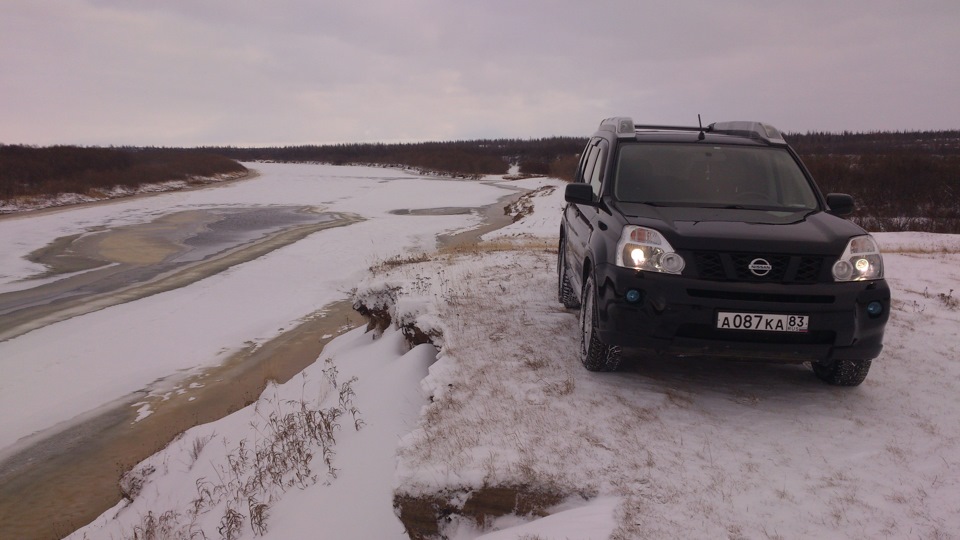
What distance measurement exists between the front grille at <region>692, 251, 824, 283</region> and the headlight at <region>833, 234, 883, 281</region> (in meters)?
0.16

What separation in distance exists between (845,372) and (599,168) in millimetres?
2769

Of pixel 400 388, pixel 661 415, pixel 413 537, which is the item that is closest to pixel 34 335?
pixel 400 388

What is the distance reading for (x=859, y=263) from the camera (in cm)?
436

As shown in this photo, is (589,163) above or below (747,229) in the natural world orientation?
above

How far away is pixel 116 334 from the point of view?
12461 millimetres

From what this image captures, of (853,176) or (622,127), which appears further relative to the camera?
(853,176)

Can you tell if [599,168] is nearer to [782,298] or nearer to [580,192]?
[580,192]

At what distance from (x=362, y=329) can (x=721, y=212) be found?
7499 millimetres

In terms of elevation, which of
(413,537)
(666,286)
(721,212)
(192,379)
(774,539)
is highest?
(721,212)

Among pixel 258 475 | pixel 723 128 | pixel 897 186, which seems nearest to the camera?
pixel 258 475

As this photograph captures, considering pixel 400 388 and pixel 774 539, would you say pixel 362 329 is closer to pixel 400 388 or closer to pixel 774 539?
pixel 400 388

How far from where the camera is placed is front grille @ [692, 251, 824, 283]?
4254mm

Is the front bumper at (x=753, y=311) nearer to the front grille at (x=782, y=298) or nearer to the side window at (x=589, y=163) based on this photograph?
the front grille at (x=782, y=298)

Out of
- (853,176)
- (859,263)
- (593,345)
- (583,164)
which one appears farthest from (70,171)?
(853,176)
